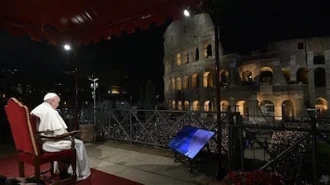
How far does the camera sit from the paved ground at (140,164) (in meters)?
4.34

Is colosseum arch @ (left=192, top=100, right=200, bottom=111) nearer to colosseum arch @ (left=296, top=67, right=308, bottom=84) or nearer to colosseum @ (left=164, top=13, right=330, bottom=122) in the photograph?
colosseum @ (left=164, top=13, right=330, bottom=122)

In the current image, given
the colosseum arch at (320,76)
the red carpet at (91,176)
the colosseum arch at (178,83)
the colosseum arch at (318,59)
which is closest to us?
the red carpet at (91,176)

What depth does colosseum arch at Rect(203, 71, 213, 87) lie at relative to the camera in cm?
3180

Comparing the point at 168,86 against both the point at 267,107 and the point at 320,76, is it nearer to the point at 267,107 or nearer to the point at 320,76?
the point at 267,107

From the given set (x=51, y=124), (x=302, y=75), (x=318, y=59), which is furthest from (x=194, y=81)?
(x=51, y=124)

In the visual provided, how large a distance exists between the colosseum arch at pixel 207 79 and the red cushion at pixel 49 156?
2889 cm

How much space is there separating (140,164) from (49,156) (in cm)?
Result: 218

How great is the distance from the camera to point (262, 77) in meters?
33.2

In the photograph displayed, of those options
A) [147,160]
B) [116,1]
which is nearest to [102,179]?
[147,160]

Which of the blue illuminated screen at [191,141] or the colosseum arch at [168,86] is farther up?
the colosseum arch at [168,86]

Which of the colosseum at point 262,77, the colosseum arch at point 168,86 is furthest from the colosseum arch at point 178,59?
the colosseum arch at point 168,86

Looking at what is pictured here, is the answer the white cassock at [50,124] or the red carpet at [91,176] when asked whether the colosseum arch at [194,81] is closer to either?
the red carpet at [91,176]

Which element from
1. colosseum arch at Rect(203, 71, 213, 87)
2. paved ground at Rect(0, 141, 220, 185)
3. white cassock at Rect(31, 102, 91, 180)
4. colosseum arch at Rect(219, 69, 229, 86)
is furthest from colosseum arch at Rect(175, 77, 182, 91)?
white cassock at Rect(31, 102, 91, 180)

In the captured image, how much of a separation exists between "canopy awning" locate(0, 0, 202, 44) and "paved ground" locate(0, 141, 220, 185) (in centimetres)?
287
